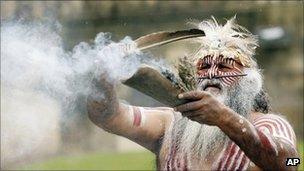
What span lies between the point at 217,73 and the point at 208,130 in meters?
0.24

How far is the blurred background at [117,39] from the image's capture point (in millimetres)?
10797

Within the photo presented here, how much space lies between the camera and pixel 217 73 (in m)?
4.03

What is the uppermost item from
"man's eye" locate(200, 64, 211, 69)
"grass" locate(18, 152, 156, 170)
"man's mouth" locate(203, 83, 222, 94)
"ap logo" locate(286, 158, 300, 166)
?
"grass" locate(18, 152, 156, 170)

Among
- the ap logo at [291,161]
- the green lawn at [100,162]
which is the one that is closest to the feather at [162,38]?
the ap logo at [291,161]

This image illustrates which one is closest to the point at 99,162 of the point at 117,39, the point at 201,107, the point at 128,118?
the point at 117,39

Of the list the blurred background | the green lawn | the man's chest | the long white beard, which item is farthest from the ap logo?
the green lawn

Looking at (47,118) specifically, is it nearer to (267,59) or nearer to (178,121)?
(267,59)

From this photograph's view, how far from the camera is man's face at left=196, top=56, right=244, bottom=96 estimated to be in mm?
3992

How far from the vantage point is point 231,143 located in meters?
4.06

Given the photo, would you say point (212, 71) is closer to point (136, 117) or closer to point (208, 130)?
point (208, 130)

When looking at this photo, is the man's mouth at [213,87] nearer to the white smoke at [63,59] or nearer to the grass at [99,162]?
the white smoke at [63,59]

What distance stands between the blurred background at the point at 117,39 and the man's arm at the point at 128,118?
15.1 feet

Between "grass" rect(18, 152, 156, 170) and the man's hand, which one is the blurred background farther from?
the man's hand

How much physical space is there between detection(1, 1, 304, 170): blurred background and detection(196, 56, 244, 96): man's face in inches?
187
